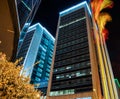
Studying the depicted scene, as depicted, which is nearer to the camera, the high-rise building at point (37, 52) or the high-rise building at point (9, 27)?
the high-rise building at point (9, 27)

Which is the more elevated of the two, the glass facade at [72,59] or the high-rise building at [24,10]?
the glass facade at [72,59]

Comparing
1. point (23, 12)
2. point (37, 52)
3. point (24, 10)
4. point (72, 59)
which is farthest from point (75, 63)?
point (23, 12)

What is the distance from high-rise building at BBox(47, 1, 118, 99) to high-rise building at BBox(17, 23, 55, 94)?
2639cm

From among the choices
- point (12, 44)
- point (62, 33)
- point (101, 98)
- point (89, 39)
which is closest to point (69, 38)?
point (62, 33)

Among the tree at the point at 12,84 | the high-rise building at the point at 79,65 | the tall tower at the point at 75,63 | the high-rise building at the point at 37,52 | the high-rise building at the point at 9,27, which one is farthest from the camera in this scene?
the high-rise building at the point at 37,52

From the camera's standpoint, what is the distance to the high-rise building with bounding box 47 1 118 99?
64438mm

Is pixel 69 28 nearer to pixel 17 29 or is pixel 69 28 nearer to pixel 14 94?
pixel 17 29

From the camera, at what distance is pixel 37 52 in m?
122

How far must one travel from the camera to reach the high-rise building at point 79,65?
64438 mm

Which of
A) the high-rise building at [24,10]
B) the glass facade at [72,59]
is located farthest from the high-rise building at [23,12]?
the glass facade at [72,59]

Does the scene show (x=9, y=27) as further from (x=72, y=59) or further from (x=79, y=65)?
(x=72, y=59)

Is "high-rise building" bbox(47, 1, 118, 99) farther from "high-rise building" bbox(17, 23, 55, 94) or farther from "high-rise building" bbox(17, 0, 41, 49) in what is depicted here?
"high-rise building" bbox(17, 0, 41, 49)

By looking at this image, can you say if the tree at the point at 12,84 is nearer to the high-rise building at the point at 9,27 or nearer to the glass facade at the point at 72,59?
the high-rise building at the point at 9,27

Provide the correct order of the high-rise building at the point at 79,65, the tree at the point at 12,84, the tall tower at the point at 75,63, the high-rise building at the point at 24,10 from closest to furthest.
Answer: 1. the tree at the point at 12,84
2. the high-rise building at the point at 24,10
3. the high-rise building at the point at 79,65
4. the tall tower at the point at 75,63
